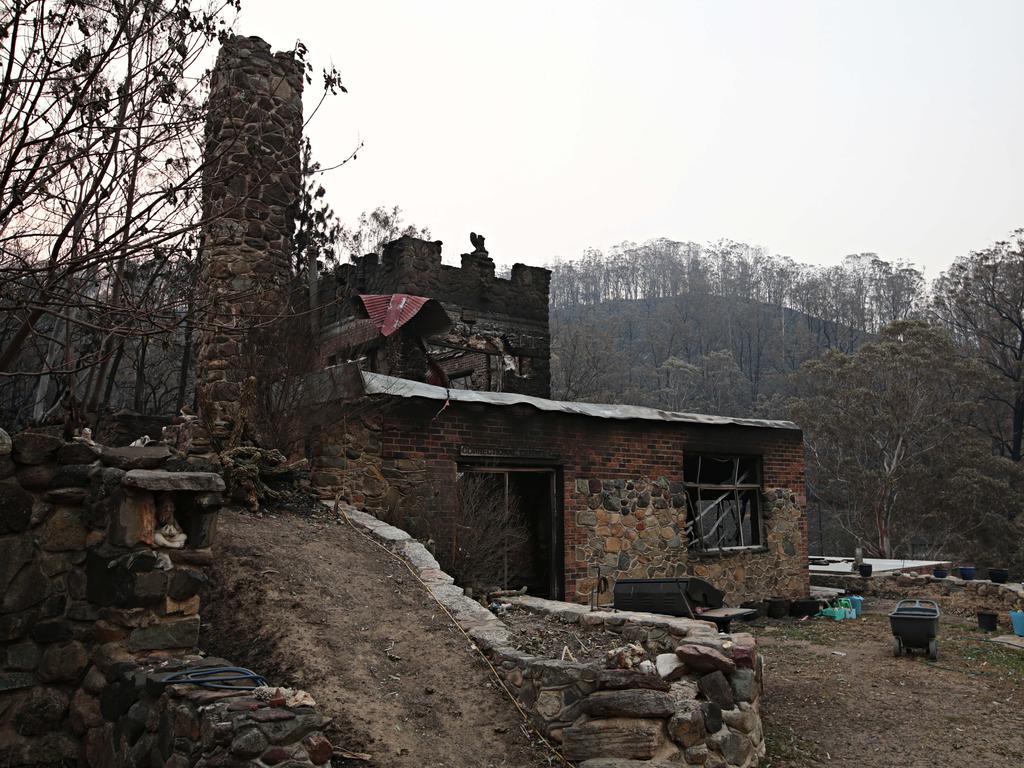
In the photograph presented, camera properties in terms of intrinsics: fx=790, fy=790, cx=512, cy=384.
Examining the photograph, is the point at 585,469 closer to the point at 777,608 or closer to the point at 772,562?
the point at 772,562

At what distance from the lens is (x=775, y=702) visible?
8.16 m

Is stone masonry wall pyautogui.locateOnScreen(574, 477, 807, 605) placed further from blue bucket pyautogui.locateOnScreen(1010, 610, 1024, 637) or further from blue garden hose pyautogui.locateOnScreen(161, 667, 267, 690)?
blue garden hose pyautogui.locateOnScreen(161, 667, 267, 690)

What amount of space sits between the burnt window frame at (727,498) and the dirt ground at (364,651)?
22.7ft

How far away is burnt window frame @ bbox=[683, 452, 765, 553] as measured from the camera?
42.4 ft

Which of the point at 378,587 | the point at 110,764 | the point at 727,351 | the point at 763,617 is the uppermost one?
the point at 727,351

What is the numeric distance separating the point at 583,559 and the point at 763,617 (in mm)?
4370

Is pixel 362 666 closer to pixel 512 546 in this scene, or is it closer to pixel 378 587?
pixel 378 587

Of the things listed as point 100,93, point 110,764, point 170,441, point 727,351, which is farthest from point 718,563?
point 727,351

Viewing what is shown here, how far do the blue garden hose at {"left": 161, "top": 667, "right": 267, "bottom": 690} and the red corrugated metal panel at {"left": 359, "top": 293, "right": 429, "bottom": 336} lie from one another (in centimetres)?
905

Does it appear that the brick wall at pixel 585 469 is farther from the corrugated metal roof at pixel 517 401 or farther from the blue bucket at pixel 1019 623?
the blue bucket at pixel 1019 623

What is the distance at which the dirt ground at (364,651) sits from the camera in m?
4.98

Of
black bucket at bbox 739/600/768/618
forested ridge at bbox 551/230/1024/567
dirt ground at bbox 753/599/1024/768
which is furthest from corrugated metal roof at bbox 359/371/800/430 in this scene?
forested ridge at bbox 551/230/1024/567

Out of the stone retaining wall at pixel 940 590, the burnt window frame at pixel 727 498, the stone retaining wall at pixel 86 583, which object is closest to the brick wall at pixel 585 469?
the burnt window frame at pixel 727 498

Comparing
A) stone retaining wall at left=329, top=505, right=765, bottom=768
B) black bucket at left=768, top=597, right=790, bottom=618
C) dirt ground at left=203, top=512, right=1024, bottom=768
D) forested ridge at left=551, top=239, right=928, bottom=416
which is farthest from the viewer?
forested ridge at left=551, top=239, right=928, bottom=416
